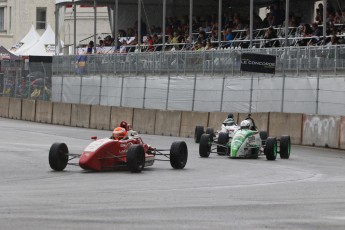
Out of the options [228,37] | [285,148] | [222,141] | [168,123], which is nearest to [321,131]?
[285,148]

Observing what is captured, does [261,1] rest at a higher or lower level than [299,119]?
higher

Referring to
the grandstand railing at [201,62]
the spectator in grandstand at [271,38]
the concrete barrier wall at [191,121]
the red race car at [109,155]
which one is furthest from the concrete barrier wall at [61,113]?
the red race car at [109,155]

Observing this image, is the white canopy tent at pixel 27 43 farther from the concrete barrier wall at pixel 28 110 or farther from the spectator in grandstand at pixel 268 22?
the spectator in grandstand at pixel 268 22

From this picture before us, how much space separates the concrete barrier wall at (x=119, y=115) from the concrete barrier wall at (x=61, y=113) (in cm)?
383

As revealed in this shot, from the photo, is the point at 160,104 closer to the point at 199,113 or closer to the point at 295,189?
the point at 199,113

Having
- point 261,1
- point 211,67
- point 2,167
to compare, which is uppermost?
point 261,1

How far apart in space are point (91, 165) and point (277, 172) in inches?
150

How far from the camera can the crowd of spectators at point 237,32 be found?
3644cm

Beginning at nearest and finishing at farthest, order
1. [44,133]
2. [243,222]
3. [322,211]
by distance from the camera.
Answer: [243,222], [322,211], [44,133]

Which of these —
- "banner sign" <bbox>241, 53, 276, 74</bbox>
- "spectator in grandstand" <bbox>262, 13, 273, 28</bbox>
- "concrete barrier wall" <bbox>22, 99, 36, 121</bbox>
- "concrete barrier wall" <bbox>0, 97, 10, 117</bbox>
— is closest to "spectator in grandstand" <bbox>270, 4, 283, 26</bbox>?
"spectator in grandstand" <bbox>262, 13, 273, 28</bbox>

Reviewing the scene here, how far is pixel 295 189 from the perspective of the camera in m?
17.1

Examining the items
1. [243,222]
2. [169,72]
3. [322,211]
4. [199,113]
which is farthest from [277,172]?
[169,72]

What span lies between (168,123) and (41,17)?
151 feet

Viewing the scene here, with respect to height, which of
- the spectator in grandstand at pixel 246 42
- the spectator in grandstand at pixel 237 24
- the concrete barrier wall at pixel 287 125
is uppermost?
the spectator in grandstand at pixel 237 24
